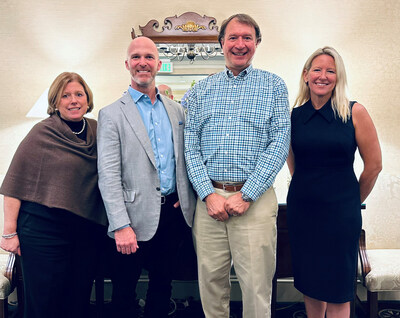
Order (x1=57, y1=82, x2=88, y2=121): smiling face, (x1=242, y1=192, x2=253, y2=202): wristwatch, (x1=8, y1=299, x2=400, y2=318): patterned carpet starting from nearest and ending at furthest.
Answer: (x1=242, y1=192, x2=253, y2=202): wristwatch → (x1=57, y1=82, x2=88, y2=121): smiling face → (x1=8, y1=299, x2=400, y2=318): patterned carpet

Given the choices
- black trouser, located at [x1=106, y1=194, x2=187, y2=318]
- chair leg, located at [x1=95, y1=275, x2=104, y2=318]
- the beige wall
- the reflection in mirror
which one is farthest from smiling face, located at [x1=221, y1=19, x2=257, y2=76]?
chair leg, located at [x1=95, y1=275, x2=104, y2=318]

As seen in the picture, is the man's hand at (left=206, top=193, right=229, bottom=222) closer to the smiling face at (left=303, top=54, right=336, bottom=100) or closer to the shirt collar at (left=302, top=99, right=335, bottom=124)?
the shirt collar at (left=302, top=99, right=335, bottom=124)

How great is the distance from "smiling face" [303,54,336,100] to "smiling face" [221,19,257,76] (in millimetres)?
310

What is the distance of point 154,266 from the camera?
63.5 inches

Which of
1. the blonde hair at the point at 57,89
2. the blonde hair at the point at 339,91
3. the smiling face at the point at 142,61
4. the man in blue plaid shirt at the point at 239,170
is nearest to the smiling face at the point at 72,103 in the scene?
the blonde hair at the point at 57,89

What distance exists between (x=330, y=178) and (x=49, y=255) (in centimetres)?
135

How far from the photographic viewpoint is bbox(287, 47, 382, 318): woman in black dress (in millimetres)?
1483

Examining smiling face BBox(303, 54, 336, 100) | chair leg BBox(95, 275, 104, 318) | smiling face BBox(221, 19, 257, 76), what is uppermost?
smiling face BBox(221, 19, 257, 76)

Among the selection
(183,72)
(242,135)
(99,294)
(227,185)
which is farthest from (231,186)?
(183,72)

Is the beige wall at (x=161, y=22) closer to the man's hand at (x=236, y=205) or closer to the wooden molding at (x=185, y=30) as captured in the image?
the wooden molding at (x=185, y=30)

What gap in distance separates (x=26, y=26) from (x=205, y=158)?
6.63 ft

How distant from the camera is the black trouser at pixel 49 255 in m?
1.49

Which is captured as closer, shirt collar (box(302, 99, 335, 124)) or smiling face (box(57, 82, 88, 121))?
shirt collar (box(302, 99, 335, 124))

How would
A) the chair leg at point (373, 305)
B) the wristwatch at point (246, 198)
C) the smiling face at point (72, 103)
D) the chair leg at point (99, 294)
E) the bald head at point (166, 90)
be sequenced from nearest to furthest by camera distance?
the wristwatch at point (246, 198) < the smiling face at point (72, 103) < the chair leg at point (373, 305) < the chair leg at point (99, 294) < the bald head at point (166, 90)
